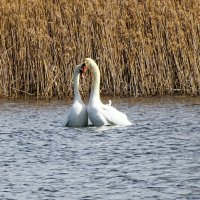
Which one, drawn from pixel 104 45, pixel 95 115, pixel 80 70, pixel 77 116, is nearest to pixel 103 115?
pixel 95 115

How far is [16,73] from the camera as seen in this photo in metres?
19.2

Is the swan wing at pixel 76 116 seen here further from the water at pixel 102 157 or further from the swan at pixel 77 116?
the water at pixel 102 157

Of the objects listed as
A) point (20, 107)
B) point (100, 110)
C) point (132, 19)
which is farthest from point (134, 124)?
point (132, 19)

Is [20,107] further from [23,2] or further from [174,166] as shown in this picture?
[174,166]

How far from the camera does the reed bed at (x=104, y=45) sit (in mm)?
18781

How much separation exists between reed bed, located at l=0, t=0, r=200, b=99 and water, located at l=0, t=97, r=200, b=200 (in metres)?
2.21

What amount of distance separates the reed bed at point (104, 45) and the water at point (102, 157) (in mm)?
2211

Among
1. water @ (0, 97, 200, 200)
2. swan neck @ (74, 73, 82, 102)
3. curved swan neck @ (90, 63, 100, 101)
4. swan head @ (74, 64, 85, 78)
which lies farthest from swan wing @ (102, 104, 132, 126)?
swan head @ (74, 64, 85, 78)

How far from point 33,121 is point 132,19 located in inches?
190

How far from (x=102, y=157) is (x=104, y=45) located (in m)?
7.93

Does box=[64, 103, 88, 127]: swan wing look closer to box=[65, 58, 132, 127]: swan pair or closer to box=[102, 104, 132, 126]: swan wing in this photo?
box=[65, 58, 132, 127]: swan pair

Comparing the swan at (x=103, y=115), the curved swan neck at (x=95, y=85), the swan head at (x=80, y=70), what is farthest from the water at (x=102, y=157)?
the swan head at (x=80, y=70)

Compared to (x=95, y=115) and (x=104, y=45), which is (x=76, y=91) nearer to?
(x=95, y=115)

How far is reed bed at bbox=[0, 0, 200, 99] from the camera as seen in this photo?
18.8m
